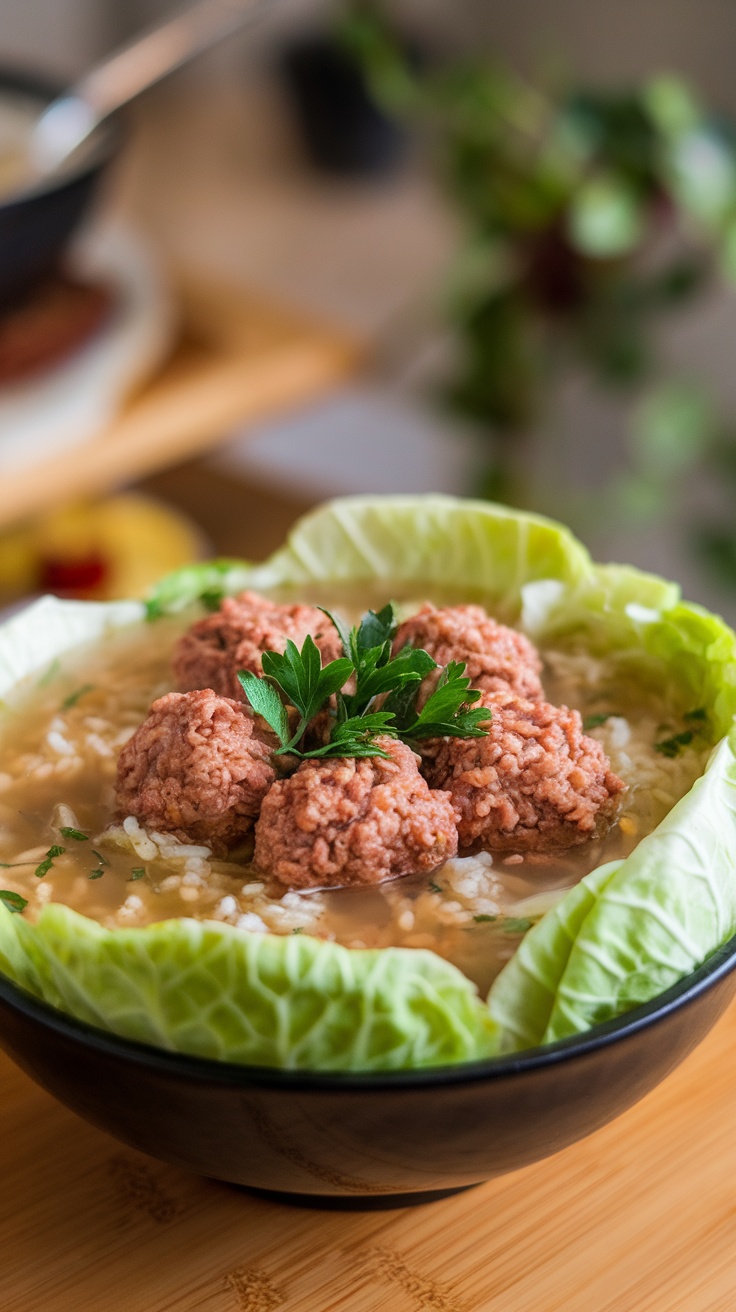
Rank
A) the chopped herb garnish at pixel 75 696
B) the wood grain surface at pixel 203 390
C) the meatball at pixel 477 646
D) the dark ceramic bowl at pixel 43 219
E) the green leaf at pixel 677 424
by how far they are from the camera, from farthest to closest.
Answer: the green leaf at pixel 677 424
the wood grain surface at pixel 203 390
the dark ceramic bowl at pixel 43 219
the chopped herb garnish at pixel 75 696
the meatball at pixel 477 646

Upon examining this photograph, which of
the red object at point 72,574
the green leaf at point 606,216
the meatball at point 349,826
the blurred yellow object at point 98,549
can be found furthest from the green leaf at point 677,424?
the meatball at point 349,826

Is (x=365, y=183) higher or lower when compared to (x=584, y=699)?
higher

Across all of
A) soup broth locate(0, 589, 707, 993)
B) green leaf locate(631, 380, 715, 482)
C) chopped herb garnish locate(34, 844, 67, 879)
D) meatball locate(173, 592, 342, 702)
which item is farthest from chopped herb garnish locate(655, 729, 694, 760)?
green leaf locate(631, 380, 715, 482)

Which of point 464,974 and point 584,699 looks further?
point 584,699

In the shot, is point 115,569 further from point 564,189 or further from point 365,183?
A: point 365,183

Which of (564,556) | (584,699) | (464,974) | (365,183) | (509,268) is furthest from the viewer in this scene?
(365,183)

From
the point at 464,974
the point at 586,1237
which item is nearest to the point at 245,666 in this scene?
the point at 464,974

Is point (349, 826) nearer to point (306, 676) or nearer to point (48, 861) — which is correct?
point (306, 676)

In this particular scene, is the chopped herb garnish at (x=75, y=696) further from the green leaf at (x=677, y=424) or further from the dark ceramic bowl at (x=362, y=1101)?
the green leaf at (x=677, y=424)
